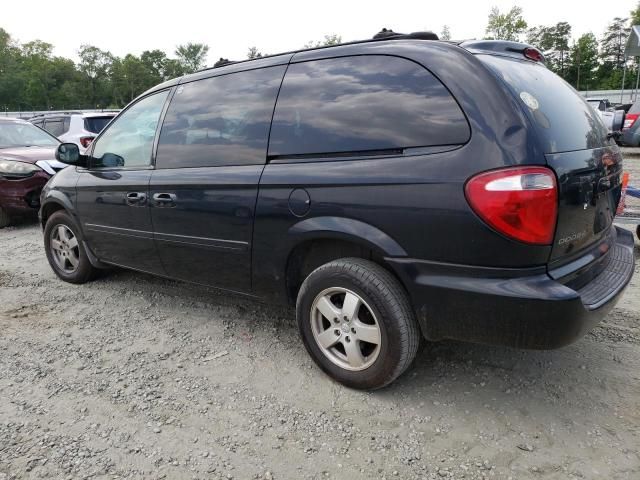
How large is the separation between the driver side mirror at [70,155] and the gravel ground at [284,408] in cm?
136

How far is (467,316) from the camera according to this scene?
7.29 ft

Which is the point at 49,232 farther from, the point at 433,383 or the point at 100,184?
the point at 433,383

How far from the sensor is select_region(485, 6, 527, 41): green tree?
45406mm

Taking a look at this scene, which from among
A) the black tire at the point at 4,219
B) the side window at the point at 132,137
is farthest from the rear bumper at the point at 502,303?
the black tire at the point at 4,219

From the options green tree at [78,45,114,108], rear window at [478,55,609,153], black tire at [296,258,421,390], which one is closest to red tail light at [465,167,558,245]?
rear window at [478,55,609,153]

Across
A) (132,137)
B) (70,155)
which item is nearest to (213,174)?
(132,137)

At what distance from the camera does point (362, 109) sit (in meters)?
2.49

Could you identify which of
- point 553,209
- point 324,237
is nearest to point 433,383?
point 324,237

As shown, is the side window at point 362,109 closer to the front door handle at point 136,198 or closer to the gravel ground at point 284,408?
the front door handle at point 136,198

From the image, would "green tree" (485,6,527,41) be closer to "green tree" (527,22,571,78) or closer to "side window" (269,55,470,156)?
"green tree" (527,22,571,78)

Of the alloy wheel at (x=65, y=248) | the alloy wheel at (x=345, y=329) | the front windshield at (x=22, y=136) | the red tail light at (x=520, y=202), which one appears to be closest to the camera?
the red tail light at (x=520, y=202)

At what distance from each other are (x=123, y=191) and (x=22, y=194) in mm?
→ 4307

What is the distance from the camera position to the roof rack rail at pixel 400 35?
257 centimetres

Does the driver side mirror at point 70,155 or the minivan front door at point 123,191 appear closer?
the minivan front door at point 123,191
